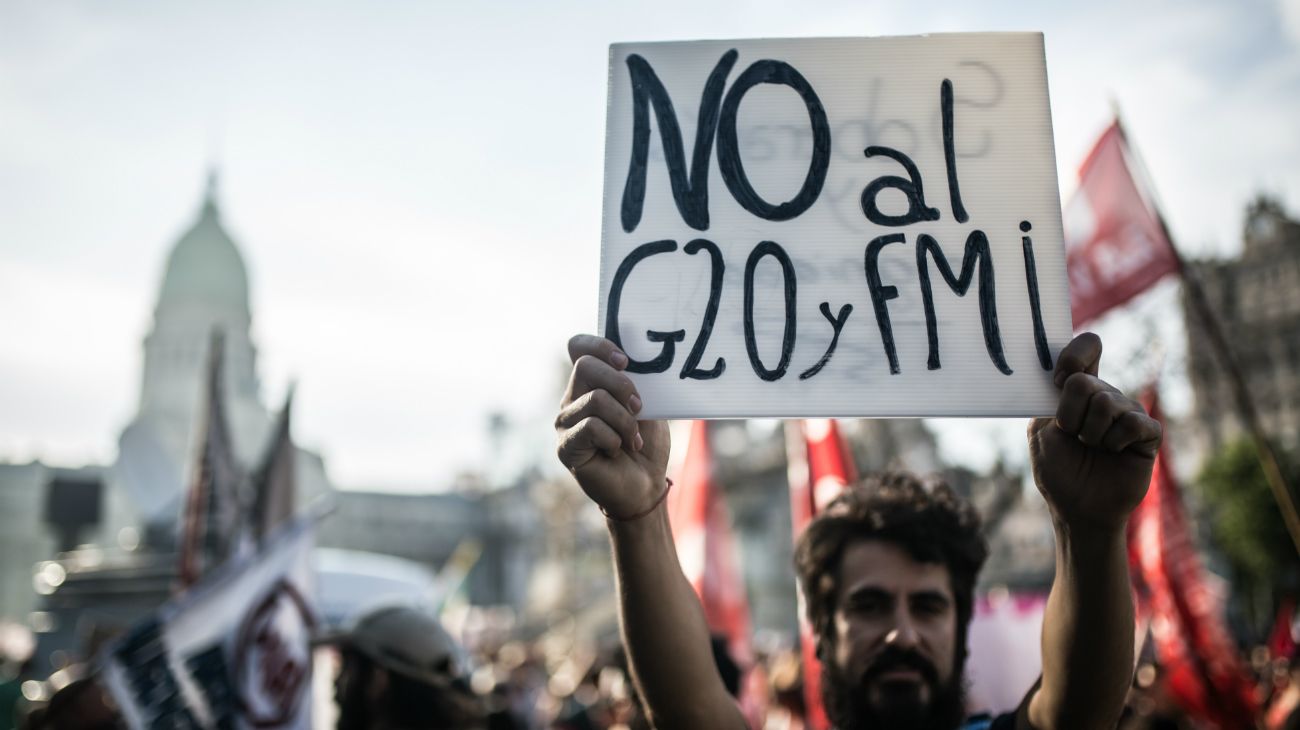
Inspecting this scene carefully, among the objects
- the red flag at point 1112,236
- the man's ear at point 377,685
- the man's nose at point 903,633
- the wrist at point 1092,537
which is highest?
the red flag at point 1112,236

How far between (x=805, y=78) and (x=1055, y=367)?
77cm

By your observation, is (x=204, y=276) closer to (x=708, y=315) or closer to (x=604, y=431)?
(x=708, y=315)

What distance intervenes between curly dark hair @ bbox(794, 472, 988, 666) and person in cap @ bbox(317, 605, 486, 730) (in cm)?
138

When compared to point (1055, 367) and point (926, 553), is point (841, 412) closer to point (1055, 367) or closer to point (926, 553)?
point (1055, 367)

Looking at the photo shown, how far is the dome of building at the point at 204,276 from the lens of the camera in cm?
6359

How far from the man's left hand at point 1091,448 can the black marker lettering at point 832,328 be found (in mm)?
392

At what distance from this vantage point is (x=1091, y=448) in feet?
5.49

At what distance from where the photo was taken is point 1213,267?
55.2m

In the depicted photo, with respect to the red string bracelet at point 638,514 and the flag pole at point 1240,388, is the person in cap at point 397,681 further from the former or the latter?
the flag pole at point 1240,388

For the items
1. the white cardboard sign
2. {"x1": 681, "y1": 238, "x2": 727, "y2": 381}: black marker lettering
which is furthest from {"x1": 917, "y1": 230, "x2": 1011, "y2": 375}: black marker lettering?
{"x1": 681, "y1": 238, "x2": 727, "y2": 381}: black marker lettering

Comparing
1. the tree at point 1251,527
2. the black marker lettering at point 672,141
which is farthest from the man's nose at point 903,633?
the tree at point 1251,527

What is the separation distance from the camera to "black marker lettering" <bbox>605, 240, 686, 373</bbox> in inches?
71.3

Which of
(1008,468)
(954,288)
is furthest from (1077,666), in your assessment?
(1008,468)

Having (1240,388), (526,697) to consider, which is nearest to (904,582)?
(1240,388)
